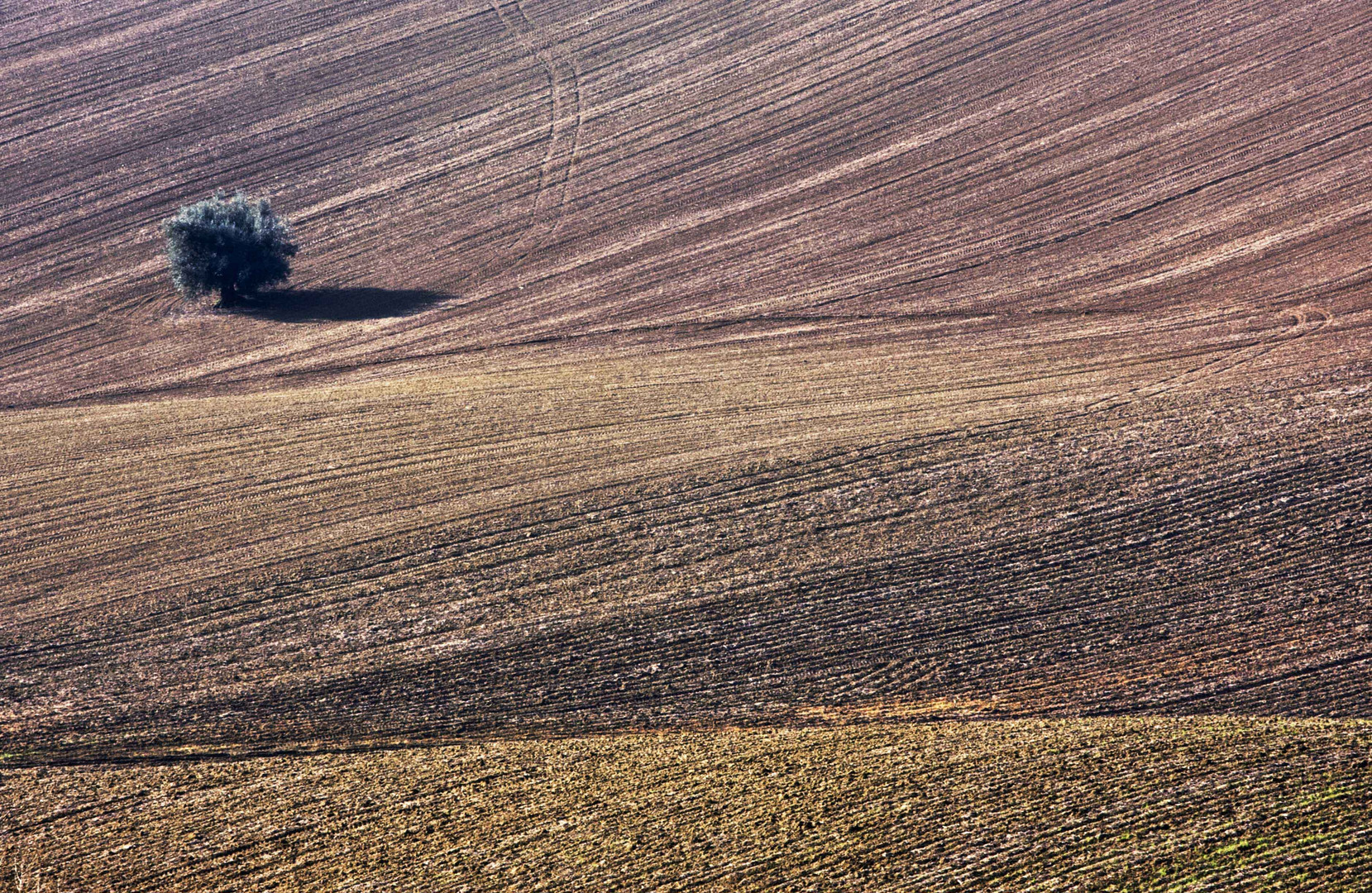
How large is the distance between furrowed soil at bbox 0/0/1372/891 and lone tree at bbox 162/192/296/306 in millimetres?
1326

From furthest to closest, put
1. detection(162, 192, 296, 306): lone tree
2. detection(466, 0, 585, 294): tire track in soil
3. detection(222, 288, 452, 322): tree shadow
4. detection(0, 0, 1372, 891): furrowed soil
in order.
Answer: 1. detection(466, 0, 585, 294): tire track in soil
2. detection(222, 288, 452, 322): tree shadow
3. detection(162, 192, 296, 306): lone tree
4. detection(0, 0, 1372, 891): furrowed soil

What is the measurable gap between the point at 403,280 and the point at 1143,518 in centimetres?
2594

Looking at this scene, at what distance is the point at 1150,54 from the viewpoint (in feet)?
143

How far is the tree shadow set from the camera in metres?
37.2

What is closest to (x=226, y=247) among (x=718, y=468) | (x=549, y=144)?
(x=549, y=144)

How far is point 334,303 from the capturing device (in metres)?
38.2

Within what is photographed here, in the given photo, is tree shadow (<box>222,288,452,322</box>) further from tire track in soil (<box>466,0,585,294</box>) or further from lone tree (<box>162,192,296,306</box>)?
tire track in soil (<box>466,0,585,294</box>)

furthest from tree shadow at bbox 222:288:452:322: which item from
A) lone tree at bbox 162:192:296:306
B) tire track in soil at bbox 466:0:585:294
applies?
tire track in soil at bbox 466:0:585:294

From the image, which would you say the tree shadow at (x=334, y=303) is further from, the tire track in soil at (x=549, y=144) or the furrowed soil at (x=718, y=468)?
the tire track in soil at (x=549, y=144)

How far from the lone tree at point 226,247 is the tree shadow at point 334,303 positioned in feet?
2.17

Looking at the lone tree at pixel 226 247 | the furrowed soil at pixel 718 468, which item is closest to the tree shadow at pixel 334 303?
the furrowed soil at pixel 718 468

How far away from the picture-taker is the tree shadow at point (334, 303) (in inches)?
1464

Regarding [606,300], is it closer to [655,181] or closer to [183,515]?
[655,181]

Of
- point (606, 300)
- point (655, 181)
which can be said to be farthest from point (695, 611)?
point (655, 181)
